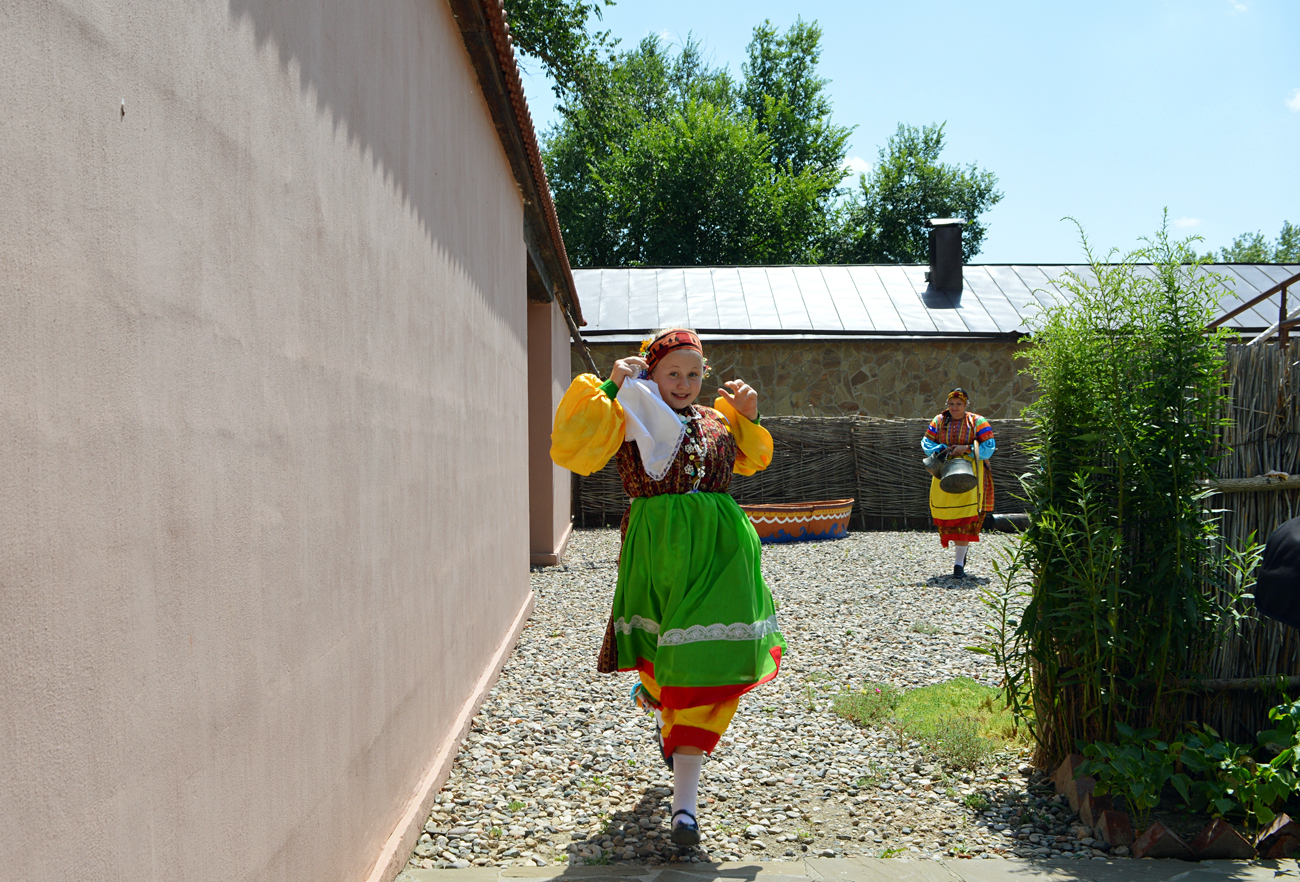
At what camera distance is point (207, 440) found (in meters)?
1.54

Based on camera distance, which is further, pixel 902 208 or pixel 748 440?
pixel 902 208

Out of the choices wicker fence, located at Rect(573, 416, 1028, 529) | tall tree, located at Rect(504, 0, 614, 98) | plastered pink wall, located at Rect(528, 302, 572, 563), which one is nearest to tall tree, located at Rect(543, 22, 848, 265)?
tall tree, located at Rect(504, 0, 614, 98)

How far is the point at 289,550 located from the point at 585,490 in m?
11.5

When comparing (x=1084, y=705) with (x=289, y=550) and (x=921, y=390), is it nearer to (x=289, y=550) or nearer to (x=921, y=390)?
(x=289, y=550)

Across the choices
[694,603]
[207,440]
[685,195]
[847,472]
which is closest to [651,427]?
[694,603]

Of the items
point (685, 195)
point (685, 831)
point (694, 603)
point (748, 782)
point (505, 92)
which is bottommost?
point (748, 782)

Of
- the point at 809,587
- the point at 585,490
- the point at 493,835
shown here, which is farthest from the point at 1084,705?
the point at 585,490

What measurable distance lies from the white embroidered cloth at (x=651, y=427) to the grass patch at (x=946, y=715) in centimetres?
176

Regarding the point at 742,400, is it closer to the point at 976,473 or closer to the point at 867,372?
the point at 976,473

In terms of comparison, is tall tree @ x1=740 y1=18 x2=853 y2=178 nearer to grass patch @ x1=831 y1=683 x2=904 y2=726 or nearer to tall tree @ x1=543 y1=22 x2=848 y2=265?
tall tree @ x1=543 y1=22 x2=848 y2=265

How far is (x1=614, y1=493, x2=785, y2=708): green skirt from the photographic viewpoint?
9.77ft

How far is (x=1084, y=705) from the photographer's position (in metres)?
3.25

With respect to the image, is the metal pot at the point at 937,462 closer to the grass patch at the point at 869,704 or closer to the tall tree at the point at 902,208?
the grass patch at the point at 869,704

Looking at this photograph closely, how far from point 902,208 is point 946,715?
29106 millimetres
